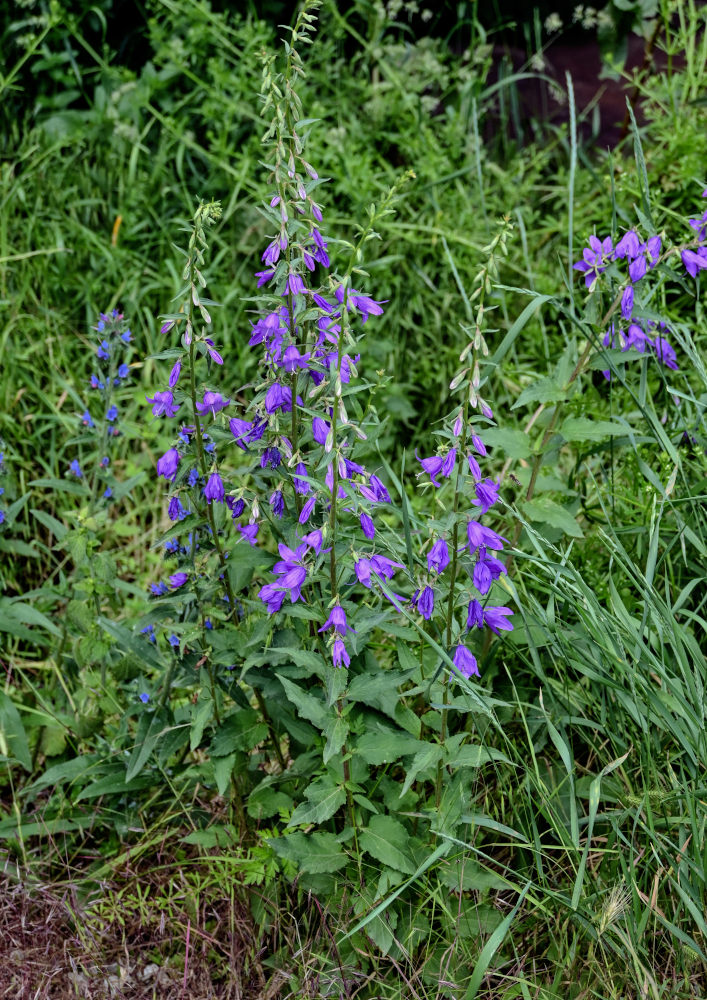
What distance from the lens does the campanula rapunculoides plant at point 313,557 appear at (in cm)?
180

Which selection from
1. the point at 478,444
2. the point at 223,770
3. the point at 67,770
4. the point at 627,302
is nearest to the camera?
the point at 478,444

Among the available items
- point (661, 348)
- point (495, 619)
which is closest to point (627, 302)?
point (661, 348)

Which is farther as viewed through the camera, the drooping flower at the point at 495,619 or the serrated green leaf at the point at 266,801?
the serrated green leaf at the point at 266,801

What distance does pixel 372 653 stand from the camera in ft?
7.22

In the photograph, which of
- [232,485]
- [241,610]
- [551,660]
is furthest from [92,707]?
[551,660]

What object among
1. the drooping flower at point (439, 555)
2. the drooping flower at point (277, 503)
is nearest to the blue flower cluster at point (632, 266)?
the drooping flower at point (439, 555)

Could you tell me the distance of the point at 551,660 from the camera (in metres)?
2.39

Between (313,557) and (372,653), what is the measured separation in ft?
1.32

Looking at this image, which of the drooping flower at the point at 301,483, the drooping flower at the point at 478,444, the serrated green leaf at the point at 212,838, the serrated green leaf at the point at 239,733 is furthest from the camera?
the serrated green leaf at the point at 212,838

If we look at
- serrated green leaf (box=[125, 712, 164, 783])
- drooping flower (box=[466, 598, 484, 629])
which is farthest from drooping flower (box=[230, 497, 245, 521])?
serrated green leaf (box=[125, 712, 164, 783])

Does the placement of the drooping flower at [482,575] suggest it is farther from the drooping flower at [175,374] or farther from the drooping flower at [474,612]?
the drooping flower at [175,374]

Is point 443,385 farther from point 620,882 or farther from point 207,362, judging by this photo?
Answer: point 620,882

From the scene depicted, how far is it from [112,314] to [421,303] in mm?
1331

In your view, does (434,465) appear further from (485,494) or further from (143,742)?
(143,742)
